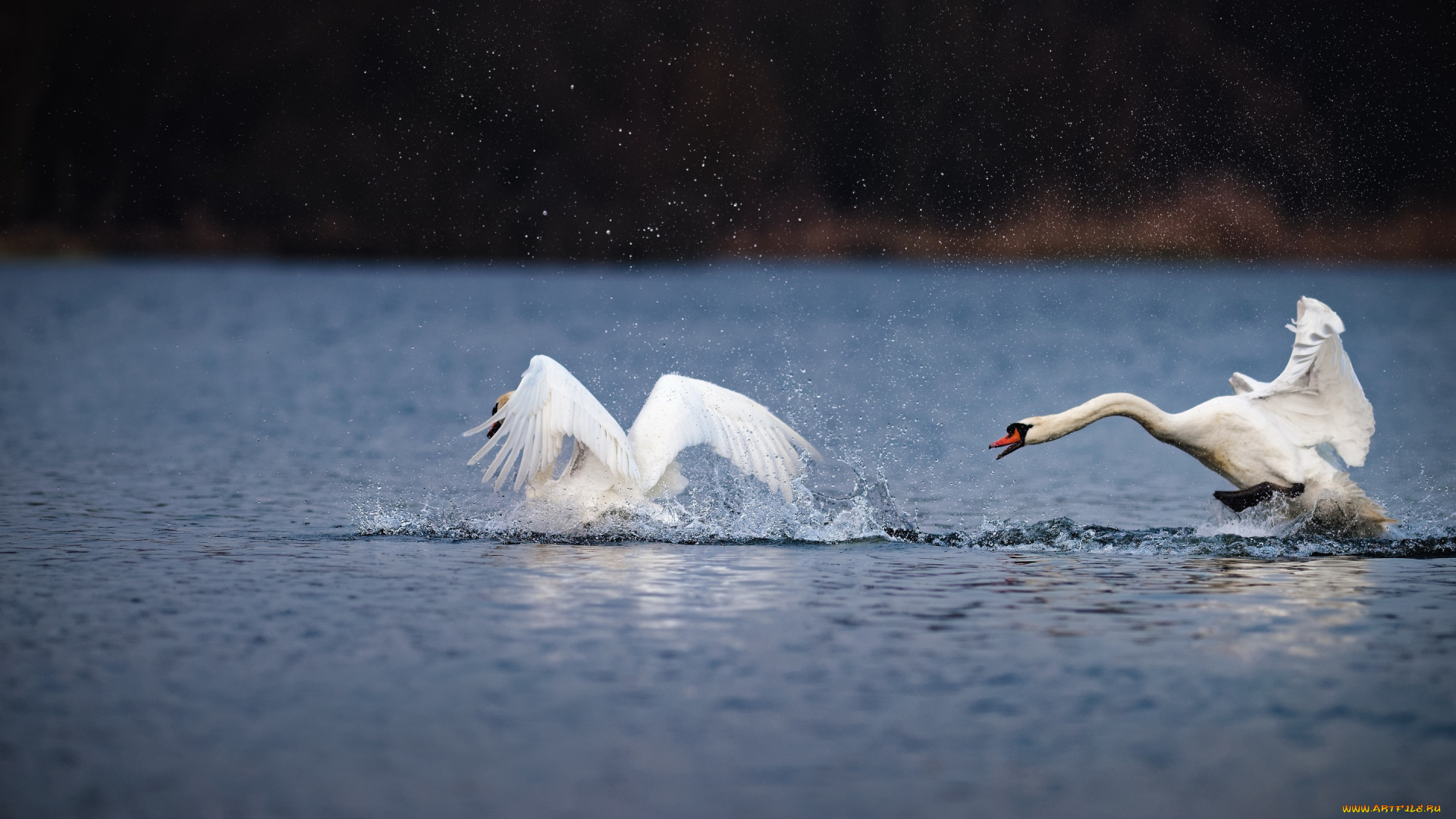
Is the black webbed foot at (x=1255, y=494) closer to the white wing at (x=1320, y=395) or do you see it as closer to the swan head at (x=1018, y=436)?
the white wing at (x=1320, y=395)

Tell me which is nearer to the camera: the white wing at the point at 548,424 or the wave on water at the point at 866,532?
the white wing at the point at 548,424

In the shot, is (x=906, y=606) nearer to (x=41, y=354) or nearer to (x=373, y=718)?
(x=373, y=718)

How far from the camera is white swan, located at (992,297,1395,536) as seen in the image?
12734 mm

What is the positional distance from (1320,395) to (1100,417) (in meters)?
1.74

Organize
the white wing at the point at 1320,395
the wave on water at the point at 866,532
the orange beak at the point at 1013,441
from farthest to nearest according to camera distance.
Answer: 1. the wave on water at the point at 866,532
2. the white wing at the point at 1320,395
3. the orange beak at the point at 1013,441

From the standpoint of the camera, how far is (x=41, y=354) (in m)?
39.2

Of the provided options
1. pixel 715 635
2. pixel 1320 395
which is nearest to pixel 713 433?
pixel 715 635

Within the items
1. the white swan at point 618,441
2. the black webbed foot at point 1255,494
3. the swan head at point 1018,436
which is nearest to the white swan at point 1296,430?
the black webbed foot at point 1255,494

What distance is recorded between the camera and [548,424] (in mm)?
12805

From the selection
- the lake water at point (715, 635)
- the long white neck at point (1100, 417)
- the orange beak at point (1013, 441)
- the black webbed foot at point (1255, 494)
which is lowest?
the lake water at point (715, 635)

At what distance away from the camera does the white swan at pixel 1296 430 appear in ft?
41.8

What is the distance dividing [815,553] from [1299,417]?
3897 mm

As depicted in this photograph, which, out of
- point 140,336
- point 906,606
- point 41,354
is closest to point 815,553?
point 906,606

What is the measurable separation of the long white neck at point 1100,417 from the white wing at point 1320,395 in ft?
2.97
